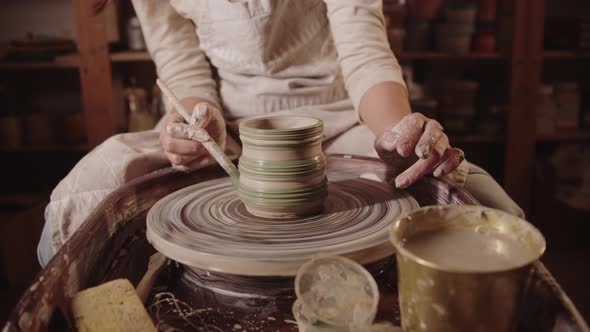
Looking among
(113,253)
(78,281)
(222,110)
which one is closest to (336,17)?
(222,110)

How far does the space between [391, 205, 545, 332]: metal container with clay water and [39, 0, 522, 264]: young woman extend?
388 mm

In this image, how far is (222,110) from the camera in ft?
4.58

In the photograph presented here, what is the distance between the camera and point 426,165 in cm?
87

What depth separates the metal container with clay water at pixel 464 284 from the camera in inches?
19.0

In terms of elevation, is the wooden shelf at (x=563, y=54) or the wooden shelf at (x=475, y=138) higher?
the wooden shelf at (x=563, y=54)

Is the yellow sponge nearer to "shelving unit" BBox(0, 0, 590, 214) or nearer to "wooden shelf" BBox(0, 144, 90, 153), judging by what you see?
"shelving unit" BBox(0, 0, 590, 214)

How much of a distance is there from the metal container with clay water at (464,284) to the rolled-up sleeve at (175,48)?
93 cm

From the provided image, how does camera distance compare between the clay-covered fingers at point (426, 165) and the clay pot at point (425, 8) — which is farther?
the clay pot at point (425, 8)

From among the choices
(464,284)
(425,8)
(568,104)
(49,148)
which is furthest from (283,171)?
(568,104)

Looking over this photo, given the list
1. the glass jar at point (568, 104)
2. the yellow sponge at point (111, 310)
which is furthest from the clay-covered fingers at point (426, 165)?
the glass jar at point (568, 104)

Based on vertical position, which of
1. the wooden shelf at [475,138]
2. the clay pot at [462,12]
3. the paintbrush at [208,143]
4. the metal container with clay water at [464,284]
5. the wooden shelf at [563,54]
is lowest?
the wooden shelf at [475,138]

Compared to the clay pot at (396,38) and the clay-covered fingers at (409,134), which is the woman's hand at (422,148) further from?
the clay pot at (396,38)

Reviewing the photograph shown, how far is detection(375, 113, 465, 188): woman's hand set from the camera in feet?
2.81

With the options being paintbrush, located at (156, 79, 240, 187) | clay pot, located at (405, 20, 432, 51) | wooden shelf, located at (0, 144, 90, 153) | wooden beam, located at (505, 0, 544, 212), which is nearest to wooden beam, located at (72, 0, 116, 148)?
wooden shelf, located at (0, 144, 90, 153)
